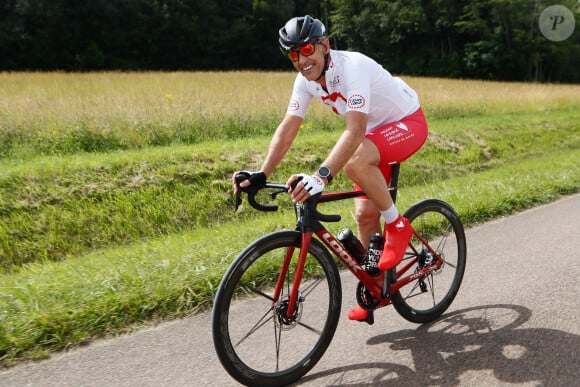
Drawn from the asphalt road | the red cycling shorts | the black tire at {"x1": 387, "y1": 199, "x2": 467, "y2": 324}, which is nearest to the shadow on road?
the asphalt road

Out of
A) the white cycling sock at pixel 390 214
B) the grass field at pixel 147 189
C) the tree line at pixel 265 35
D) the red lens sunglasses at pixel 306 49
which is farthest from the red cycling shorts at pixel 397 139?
the tree line at pixel 265 35

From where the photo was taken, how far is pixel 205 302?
13.3 ft

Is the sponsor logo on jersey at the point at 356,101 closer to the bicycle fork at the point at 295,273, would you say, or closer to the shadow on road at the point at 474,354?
the bicycle fork at the point at 295,273

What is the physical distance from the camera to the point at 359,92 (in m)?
3.06

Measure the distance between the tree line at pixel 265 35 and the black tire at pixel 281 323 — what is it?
40.7m

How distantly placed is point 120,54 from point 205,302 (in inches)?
1815

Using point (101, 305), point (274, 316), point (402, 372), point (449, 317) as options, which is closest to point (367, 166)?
point (274, 316)

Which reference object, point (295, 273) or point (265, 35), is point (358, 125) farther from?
point (265, 35)

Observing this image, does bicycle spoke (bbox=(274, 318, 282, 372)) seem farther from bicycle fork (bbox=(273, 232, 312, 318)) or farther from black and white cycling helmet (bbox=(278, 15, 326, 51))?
black and white cycling helmet (bbox=(278, 15, 326, 51))

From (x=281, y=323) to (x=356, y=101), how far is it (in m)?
1.37

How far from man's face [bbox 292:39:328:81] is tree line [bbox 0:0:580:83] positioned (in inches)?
1596

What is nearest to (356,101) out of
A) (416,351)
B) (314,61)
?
(314,61)

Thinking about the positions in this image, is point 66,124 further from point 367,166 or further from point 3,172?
point 367,166

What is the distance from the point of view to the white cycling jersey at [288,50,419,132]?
307 cm
